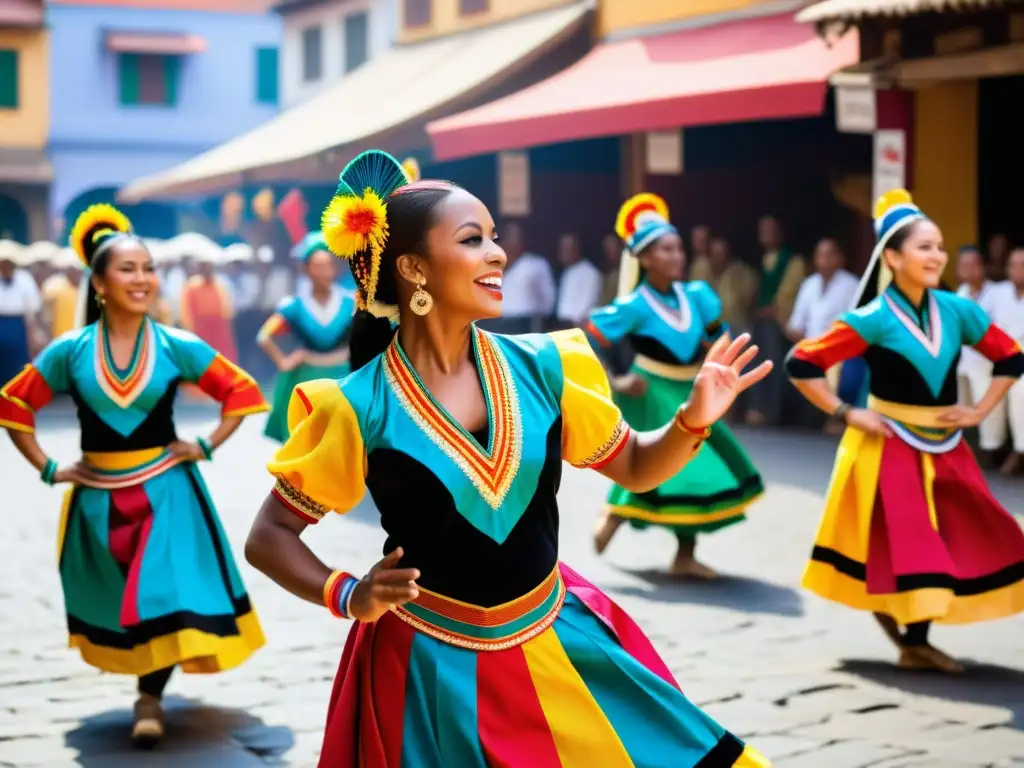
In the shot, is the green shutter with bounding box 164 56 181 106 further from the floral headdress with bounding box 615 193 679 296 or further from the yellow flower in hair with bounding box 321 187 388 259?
the yellow flower in hair with bounding box 321 187 388 259

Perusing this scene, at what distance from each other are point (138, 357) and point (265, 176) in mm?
20081

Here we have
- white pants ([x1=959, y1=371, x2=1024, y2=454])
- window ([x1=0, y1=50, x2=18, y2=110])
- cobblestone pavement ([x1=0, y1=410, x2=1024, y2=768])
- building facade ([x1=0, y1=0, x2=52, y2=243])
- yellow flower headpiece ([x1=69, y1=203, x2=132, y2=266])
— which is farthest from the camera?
window ([x1=0, y1=50, x2=18, y2=110])

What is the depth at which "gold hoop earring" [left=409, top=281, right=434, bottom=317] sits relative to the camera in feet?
12.2

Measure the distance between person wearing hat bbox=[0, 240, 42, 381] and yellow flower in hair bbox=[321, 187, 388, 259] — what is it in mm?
17897

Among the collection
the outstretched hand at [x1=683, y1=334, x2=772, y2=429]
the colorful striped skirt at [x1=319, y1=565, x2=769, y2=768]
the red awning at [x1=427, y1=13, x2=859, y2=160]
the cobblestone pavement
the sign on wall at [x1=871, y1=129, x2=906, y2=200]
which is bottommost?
the cobblestone pavement

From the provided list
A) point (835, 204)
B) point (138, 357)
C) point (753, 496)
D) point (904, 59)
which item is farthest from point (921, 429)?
point (835, 204)

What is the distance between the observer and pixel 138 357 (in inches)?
255

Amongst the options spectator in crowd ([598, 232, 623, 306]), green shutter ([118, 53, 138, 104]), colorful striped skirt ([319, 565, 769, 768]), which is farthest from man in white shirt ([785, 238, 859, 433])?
green shutter ([118, 53, 138, 104])

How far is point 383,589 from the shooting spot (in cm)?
332

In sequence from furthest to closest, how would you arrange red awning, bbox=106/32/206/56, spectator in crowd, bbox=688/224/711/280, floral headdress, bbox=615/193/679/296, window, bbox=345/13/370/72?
red awning, bbox=106/32/206/56
window, bbox=345/13/370/72
spectator in crowd, bbox=688/224/711/280
floral headdress, bbox=615/193/679/296

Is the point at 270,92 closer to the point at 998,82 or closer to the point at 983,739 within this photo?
the point at 998,82

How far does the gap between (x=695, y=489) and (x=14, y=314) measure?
45.4ft

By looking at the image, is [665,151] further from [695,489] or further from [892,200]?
[892,200]

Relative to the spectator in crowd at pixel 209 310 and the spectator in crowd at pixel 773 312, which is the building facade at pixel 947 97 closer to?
the spectator in crowd at pixel 773 312
